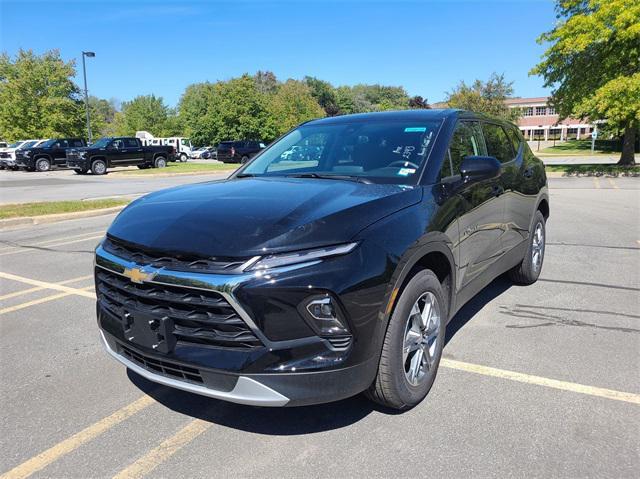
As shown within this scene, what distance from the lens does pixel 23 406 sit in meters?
3.17

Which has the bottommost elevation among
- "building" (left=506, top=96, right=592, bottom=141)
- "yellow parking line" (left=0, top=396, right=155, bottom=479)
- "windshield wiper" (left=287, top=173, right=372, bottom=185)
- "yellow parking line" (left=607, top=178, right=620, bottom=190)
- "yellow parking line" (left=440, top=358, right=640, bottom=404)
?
"yellow parking line" (left=0, top=396, right=155, bottom=479)

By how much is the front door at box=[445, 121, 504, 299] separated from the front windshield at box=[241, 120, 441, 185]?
271 mm

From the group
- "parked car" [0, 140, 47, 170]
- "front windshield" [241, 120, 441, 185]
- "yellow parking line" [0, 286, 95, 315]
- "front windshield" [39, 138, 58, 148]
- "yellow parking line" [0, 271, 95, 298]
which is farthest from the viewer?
"parked car" [0, 140, 47, 170]

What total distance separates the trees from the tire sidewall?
69.3 ft

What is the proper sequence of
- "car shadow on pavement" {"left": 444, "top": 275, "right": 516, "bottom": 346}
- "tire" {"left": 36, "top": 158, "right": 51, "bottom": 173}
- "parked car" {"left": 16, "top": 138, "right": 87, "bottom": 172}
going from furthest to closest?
1. "tire" {"left": 36, "top": 158, "right": 51, "bottom": 173}
2. "parked car" {"left": 16, "top": 138, "right": 87, "bottom": 172}
3. "car shadow on pavement" {"left": 444, "top": 275, "right": 516, "bottom": 346}

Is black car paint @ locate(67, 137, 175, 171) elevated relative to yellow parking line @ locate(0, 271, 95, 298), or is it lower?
elevated

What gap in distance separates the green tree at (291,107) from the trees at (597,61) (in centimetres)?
4400

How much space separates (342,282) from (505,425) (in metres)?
1.37

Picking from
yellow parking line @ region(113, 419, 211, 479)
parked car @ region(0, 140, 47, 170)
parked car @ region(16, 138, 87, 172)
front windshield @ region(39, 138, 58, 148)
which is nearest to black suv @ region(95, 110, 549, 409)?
yellow parking line @ region(113, 419, 211, 479)

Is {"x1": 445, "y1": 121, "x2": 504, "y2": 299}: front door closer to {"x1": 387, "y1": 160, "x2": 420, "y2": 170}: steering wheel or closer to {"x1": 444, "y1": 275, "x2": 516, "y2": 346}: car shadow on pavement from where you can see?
{"x1": 387, "y1": 160, "x2": 420, "y2": 170}: steering wheel

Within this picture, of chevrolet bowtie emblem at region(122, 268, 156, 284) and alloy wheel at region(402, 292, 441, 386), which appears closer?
chevrolet bowtie emblem at region(122, 268, 156, 284)

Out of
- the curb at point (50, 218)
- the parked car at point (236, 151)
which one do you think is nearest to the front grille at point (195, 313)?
the curb at point (50, 218)

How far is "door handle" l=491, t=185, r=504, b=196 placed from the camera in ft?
13.4

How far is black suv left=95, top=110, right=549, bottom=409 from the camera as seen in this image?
2.32 meters
